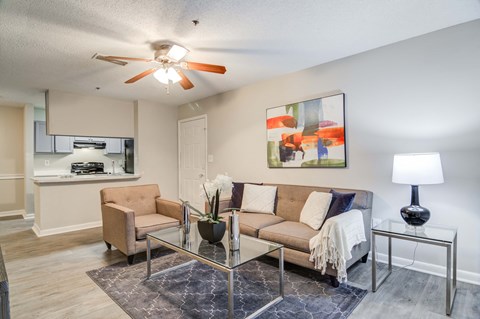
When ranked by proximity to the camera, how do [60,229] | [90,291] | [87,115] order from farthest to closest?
1. [87,115]
2. [60,229]
3. [90,291]

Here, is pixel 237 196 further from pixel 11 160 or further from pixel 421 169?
pixel 11 160

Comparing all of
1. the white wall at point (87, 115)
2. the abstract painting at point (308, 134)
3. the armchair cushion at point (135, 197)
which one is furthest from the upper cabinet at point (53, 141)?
the abstract painting at point (308, 134)

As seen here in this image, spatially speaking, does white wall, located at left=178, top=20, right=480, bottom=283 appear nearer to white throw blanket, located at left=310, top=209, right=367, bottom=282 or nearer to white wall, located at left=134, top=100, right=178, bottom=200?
white throw blanket, located at left=310, top=209, right=367, bottom=282

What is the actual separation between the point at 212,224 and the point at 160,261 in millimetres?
1135

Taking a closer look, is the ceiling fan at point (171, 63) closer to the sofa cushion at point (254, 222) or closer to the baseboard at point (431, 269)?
the sofa cushion at point (254, 222)

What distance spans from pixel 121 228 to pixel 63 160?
416 cm

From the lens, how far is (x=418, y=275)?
2.59 meters

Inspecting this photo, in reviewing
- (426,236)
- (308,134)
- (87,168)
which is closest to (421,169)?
(426,236)

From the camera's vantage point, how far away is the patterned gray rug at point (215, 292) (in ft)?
6.58

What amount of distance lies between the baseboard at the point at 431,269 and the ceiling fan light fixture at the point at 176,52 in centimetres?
307

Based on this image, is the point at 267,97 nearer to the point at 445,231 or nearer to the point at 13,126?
the point at 445,231

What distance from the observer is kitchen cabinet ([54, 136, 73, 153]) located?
224 inches

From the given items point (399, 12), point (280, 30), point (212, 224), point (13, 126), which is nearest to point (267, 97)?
point (280, 30)

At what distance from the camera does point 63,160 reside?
5.98 metres
